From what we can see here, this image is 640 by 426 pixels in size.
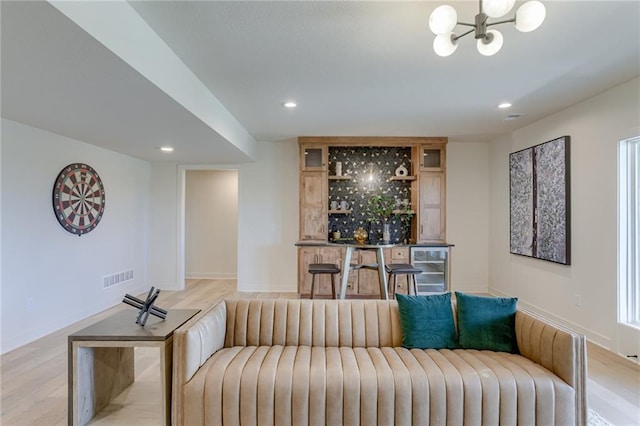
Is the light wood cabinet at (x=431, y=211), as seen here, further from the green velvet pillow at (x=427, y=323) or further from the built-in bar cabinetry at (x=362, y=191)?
the green velvet pillow at (x=427, y=323)

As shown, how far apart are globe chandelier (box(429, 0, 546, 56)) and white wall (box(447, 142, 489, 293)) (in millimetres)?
4058

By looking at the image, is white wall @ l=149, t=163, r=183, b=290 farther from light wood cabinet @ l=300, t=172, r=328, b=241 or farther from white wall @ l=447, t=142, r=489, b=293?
white wall @ l=447, t=142, r=489, b=293

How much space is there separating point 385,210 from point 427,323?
3.22 meters

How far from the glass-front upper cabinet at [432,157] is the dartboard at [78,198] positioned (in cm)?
480

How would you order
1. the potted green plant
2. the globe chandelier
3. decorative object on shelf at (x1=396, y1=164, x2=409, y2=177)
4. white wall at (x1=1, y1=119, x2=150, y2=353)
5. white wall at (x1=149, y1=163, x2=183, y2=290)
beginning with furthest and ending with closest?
white wall at (x1=149, y1=163, x2=183, y2=290) < decorative object on shelf at (x1=396, y1=164, x2=409, y2=177) < the potted green plant < white wall at (x1=1, y1=119, x2=150, y2=353) < the globe chandelier

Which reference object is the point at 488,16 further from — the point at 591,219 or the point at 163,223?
the point at 163,223

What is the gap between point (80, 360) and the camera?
1840 mm

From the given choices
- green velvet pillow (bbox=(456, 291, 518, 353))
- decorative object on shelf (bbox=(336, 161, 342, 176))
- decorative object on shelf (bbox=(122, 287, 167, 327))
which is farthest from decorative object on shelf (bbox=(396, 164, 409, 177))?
decorative object on shelf (bbox=(122, 287, 167, 327))

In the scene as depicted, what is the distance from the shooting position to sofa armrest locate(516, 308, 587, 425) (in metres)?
1.79

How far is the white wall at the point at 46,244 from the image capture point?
3297mm

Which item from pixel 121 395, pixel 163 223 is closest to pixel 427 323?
pixel 121 395

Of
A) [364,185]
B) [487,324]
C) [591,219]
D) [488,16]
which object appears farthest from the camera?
[364,185]

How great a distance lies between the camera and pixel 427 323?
2.27 m

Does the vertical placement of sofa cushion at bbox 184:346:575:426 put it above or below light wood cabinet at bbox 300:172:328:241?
below
